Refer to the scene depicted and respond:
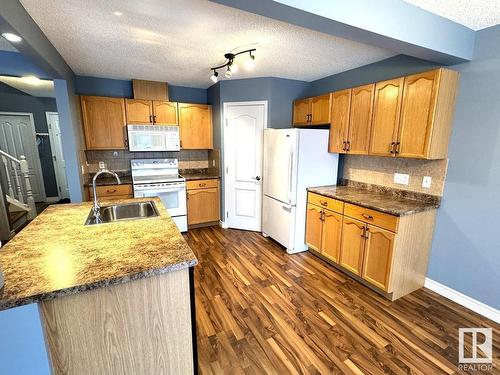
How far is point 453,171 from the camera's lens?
224 cm

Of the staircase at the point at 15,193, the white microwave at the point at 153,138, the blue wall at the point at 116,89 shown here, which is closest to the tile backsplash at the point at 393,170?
the white microwave at the point at 153,138

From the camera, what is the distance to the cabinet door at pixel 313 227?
301cm

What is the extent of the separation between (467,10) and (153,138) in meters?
3.77

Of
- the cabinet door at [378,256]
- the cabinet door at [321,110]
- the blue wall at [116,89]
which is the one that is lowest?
the cabinet door at [378,256]

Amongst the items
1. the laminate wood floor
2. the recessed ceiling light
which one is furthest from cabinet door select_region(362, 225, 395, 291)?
the recessed ceiling light

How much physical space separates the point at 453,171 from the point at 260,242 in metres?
2.42

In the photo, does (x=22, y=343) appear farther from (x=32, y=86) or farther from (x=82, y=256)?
(x=32, y=86)

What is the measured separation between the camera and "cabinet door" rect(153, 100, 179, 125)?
380 centimetres

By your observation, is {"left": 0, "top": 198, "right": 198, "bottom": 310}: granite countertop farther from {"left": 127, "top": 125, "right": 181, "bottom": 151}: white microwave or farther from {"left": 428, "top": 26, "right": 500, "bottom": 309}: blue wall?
{"left": 428, "top": 26, "right": 500, "bottom": 309}: blue wall

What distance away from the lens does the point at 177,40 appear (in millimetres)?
2240

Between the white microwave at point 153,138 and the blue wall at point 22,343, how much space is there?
121 inches

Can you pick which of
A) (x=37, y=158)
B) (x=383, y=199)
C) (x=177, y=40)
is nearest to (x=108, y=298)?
(x=177, y=40)

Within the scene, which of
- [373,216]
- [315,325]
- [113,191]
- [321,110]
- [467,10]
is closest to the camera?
[467,10]

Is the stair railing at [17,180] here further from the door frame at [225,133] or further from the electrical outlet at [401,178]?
the electrical outlet at [401,178]
